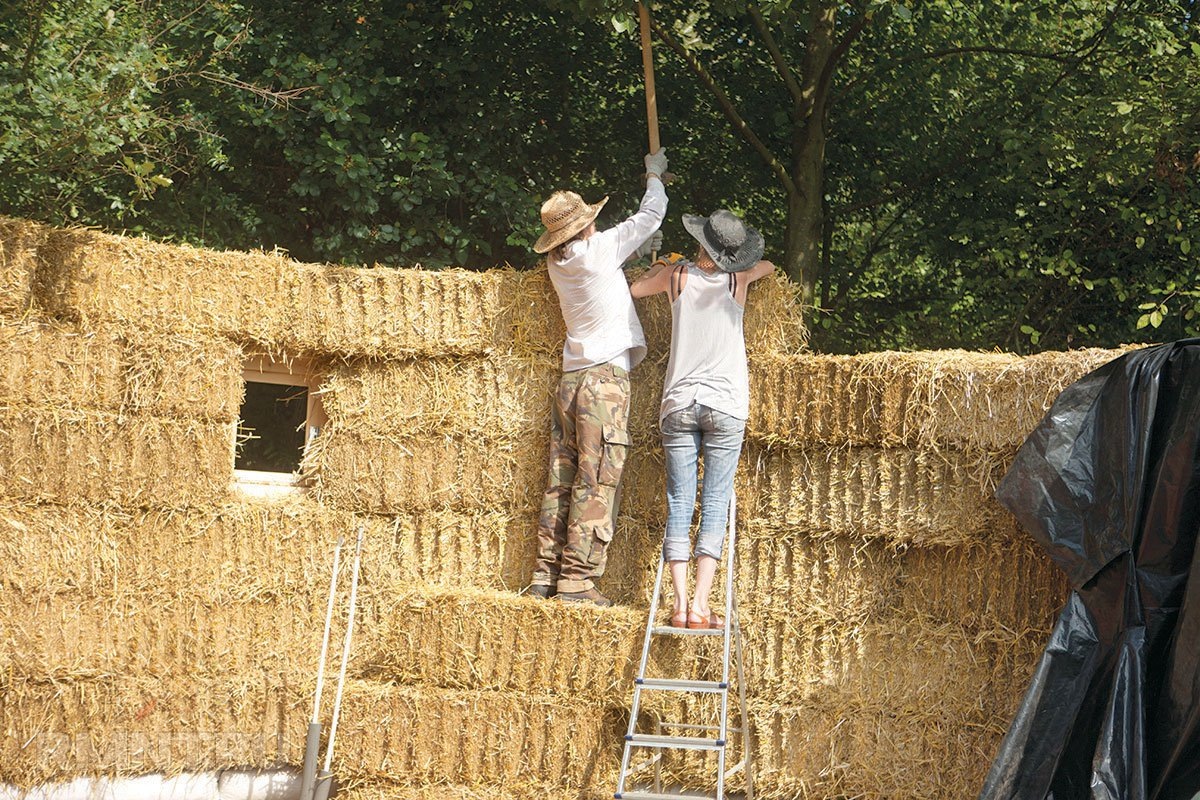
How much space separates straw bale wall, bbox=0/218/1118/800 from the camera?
6449mm

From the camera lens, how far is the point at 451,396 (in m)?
7.40

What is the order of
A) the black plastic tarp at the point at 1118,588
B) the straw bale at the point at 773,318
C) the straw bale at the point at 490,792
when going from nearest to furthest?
the black plastic tarp at the point at 1118,588 → the straw bale at the point at 490,792 → the straw bale at the point at 773,318

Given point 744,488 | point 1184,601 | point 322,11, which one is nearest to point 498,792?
point 744,488

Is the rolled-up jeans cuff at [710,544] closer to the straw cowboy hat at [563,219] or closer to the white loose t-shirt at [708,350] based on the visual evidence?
the white loose t-shirt at [708,350]

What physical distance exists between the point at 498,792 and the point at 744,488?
2042mm

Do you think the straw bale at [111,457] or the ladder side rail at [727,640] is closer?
the ladder side rail at [727,640]

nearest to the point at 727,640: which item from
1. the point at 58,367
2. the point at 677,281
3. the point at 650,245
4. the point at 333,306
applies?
the point at 677,281

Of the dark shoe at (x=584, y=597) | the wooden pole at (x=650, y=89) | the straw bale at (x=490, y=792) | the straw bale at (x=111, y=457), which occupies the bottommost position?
the straw bale at (x=490, y=792)

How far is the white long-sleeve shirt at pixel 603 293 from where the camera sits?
7.09 meters

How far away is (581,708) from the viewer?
6.60m

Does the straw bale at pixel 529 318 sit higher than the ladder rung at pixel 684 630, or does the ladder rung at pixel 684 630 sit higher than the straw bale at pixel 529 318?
the straw bale at pixel 529 318

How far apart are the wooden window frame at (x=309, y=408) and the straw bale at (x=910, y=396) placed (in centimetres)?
263

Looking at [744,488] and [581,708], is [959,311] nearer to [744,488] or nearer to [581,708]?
[744,488]

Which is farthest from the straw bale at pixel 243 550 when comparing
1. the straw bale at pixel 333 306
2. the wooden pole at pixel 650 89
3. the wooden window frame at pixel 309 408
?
the wooden pole at pixel 650 89
